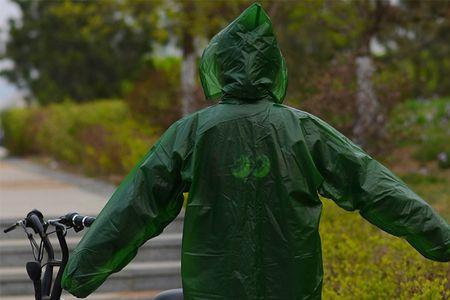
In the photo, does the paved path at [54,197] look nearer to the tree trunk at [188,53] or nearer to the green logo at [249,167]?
the tree trunk at [188,53]

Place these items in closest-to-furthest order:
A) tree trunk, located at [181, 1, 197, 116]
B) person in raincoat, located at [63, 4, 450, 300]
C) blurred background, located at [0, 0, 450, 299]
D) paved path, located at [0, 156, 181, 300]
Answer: person in raincoat, located at [63, 4, 450, 300], blurred background, located at [0, 0, 450, 299], paved path, located at [0, 156, 181, 300], tree trunk, located at [181, 1, 197, 116]

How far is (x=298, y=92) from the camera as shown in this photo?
11430mm

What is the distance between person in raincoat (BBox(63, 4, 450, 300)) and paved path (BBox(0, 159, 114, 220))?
228 inches

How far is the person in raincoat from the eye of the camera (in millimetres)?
3018

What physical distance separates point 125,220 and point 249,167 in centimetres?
44

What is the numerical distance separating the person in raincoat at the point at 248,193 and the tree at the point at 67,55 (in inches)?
851

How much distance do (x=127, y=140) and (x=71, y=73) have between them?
43.3 ft

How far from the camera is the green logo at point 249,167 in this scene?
302cm

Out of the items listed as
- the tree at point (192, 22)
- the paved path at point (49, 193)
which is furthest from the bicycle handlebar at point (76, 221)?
the tree at point (192, 22)

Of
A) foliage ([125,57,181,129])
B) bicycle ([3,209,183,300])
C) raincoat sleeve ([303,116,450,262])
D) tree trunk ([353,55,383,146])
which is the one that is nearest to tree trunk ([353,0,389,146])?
tree trunk ([353,55,383,146])

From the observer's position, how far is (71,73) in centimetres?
2530

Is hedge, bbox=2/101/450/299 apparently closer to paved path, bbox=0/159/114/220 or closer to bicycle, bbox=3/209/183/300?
paved path, bbox=0/159/114/220

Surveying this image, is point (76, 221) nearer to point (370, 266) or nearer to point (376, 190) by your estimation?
point (376, 190)

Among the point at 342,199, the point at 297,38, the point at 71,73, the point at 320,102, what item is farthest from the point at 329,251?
the point at 71,73
